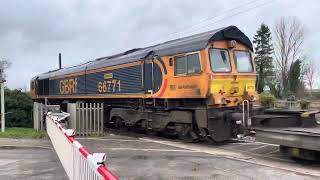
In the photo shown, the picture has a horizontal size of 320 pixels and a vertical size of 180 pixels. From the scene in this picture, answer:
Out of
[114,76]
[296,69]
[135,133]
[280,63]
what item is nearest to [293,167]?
[135,133]

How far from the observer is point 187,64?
15789mm

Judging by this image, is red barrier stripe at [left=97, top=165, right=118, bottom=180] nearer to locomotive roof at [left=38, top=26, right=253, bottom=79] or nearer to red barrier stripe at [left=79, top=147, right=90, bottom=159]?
red barrier stripe at [left=79, top=147, right=90, bottom=159]

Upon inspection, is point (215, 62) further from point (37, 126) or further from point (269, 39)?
point (269, 39)

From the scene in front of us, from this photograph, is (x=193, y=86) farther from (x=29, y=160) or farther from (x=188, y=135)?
(x=29, y=160)

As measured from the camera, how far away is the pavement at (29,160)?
10234 millimetres

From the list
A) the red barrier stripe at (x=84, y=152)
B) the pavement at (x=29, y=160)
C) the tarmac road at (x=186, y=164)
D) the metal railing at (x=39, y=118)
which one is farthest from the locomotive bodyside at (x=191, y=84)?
the red barrier stripe at (x=84, y=152)

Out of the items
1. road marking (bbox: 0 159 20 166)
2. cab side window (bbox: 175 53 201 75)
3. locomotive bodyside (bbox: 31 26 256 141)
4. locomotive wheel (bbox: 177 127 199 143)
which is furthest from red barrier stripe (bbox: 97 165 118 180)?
locomotive wheel (bbox: 177 127 199 143)

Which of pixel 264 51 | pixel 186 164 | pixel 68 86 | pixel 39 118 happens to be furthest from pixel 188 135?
pixel 264 51

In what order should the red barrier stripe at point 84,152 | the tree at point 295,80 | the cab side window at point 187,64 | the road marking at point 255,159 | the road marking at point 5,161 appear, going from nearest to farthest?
the red barrier stripe at point 84,152 → the road marking at point 255,159 → the road marking at point 5,161 → the cab side window at point 187,64 → the tree at point 295,80

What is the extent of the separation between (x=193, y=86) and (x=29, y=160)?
19.0 feet

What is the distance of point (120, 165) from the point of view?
36.4ft

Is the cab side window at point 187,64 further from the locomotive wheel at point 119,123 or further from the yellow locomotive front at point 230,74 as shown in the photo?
the locomotive wheel at point 119,123

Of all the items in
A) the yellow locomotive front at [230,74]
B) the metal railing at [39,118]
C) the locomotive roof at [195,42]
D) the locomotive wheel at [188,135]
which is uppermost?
the locomotive roof at [195,42]

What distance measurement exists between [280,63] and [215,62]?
2620 inches
